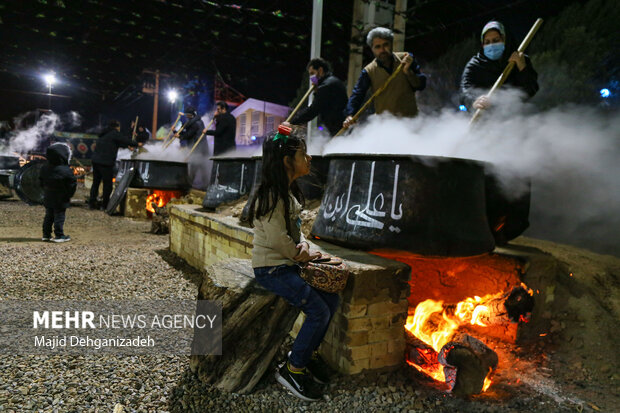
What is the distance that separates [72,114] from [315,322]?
45.0 metres

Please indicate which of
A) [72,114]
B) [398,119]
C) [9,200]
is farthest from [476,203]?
[72,114]

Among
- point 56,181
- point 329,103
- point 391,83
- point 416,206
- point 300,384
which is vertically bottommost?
point 300,384

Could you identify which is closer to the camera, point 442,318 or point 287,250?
point 287,250

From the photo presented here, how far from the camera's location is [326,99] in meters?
6.38

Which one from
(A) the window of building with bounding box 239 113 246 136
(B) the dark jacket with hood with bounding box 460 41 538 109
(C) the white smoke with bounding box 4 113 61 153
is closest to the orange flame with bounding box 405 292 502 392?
(B) the dark jacket with hood with bounding box 460 41 538 109

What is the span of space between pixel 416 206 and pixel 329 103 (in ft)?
11.2

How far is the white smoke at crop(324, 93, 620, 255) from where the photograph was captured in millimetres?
4465

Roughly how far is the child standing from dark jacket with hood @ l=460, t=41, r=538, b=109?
A: 2.90m

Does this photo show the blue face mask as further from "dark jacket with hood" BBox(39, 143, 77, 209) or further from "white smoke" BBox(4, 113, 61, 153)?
"white smoke" BBox(4, 113, 61, 153)

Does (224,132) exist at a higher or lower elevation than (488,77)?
lower

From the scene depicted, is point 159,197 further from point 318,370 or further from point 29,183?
point 318,370

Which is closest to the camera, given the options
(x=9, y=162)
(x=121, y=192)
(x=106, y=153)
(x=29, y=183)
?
(x=121, y=192)

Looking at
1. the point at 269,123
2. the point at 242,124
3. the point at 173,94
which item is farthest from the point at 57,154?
the point at 173,94

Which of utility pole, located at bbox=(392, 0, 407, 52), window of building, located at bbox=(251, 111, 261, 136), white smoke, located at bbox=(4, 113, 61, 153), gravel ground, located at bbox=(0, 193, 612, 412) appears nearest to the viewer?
gravel ground, located at bbox=(0, 193, 612, 412)
